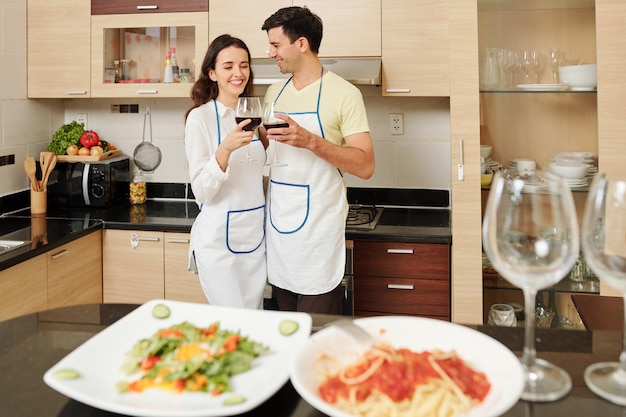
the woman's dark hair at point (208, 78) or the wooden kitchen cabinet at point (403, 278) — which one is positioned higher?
the woman's dark hair at point (208, 78)

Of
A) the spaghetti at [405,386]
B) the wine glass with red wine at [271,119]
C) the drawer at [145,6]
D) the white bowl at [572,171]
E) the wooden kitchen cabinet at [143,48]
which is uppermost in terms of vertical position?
the drawer at [145,6]

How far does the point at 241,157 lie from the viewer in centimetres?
217

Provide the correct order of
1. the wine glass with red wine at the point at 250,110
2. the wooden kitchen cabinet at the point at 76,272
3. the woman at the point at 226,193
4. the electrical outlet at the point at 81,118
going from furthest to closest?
the electrical outlet at the point at 81,118 < the wooden kitchen cabinet at the point at 76,272 < the woman at the point at 226,193 < the wine glass with red wine at the point at 250,110

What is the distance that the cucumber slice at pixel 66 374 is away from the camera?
2.65ft

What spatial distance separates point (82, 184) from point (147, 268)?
63 centimetres

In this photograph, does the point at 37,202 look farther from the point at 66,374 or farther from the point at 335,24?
the point at 66,374

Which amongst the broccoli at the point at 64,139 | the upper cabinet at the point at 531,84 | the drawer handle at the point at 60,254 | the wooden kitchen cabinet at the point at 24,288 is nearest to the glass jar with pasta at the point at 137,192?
the broccoli at the point at 64,139

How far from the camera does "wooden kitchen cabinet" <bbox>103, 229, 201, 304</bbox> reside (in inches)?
112

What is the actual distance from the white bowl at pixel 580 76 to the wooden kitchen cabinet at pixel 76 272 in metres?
2.13

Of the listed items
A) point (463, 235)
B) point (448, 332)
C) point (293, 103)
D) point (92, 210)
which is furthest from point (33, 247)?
point (448, 332)

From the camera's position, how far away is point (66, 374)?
81 centimetres

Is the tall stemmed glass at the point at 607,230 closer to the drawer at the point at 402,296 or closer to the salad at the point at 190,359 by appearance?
the salad at the point at 190,359

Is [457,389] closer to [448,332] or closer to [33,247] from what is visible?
[448,332]

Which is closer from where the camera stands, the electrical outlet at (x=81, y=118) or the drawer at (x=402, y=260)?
the drawer at (x=402, y=260)
